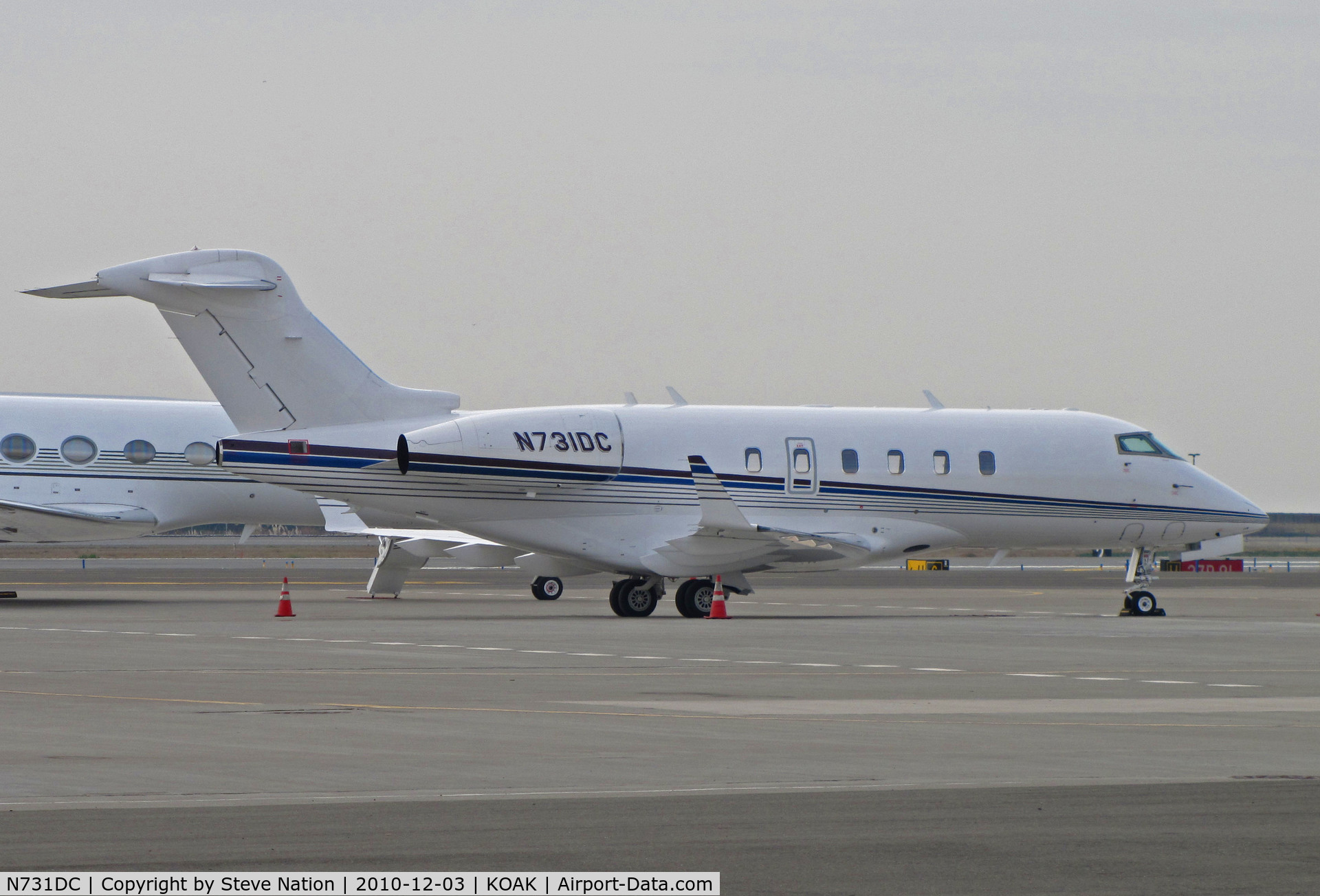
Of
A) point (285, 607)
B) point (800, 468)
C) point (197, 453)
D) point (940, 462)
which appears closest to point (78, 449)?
point (197, 453)

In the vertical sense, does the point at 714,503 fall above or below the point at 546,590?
above

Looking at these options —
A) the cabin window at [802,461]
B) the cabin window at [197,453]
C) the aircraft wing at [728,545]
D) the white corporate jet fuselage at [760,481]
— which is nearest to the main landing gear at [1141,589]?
the white corporate jet fuselage at [760,481]

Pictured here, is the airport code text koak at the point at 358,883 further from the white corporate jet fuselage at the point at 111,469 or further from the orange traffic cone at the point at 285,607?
the white corporate jet fuselage at the point at 111,469

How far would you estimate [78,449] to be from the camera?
39.3 metres

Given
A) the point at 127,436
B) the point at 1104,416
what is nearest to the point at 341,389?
the point at 127,436

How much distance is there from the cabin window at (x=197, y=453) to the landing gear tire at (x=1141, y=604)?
791 inches

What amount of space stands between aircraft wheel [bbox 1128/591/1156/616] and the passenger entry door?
20.1ft

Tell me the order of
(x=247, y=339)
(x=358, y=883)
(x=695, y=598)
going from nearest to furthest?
1. (x=358, y=883)
2. (x=247, y=339)
3. (x=695, y=598)

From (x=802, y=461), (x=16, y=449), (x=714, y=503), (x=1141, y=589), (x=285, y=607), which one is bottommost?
(x=285, y=607)

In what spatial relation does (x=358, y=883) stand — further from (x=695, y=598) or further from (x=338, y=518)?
(x=338, y=518)

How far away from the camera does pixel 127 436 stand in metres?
39.8

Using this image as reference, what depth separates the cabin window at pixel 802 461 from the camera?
108ft

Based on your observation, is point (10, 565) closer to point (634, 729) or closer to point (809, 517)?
point (809, 517)

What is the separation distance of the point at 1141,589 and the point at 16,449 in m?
23.6
